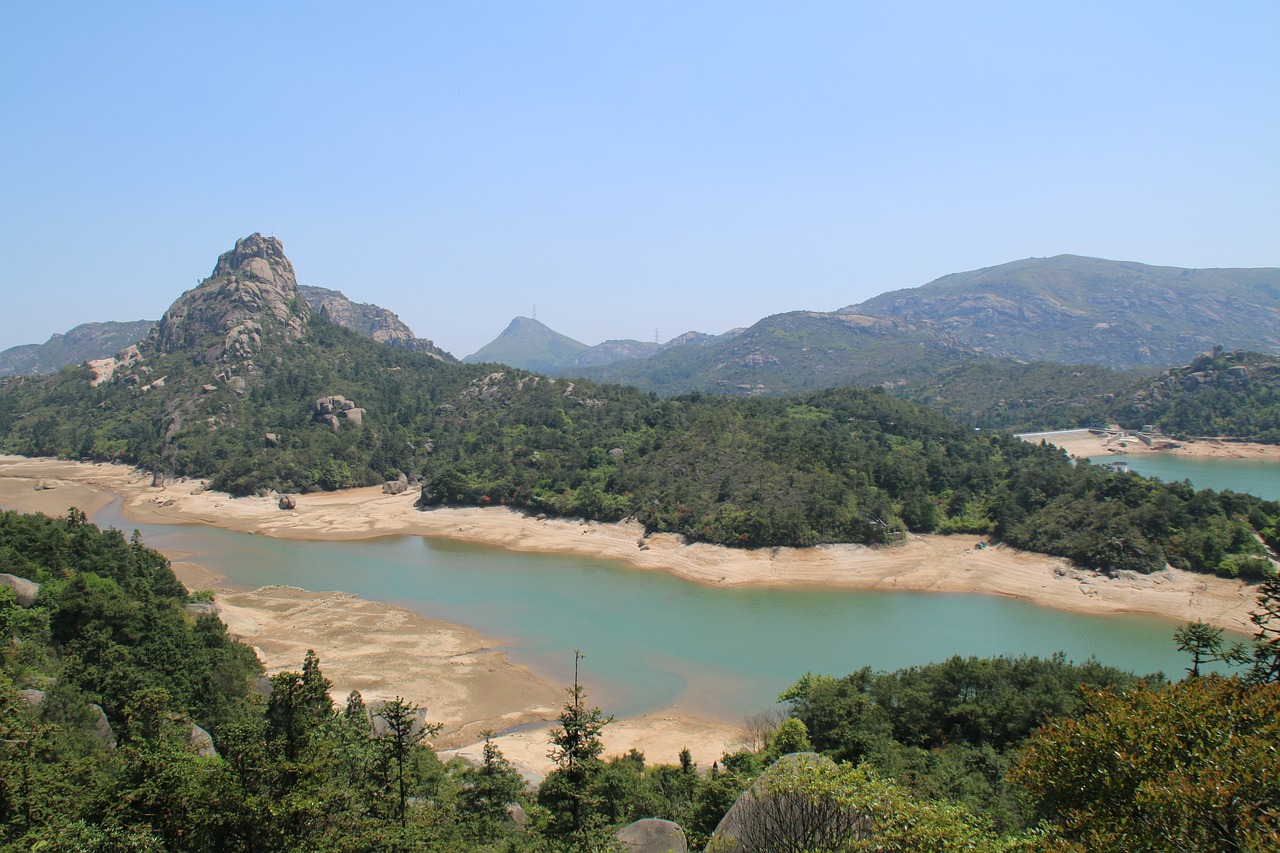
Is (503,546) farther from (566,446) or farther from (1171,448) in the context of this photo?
(1171,448)

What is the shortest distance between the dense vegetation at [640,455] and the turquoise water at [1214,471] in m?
24.3

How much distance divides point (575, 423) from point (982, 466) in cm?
4118

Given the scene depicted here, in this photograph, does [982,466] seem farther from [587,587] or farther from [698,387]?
[698,387]

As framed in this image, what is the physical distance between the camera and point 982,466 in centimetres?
5947

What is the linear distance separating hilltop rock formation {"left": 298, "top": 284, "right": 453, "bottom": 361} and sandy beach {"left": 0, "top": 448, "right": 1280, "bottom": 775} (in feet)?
290

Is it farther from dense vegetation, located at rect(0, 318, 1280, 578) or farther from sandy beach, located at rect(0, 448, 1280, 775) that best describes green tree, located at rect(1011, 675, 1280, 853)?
dense vegetation, located at rect(0, 318, 1280, 578)

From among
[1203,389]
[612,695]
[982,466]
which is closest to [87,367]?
[612,695]

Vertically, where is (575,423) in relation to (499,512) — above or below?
above

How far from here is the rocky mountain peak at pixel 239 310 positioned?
331ft

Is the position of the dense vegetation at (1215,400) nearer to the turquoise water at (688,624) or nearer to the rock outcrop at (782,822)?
the turquoise water at (688,624)

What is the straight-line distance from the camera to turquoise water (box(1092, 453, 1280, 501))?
7225 centimetres

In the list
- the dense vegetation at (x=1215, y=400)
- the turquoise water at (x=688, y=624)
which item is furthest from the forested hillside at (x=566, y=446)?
the dense vegetation at (x=1215, y=400)

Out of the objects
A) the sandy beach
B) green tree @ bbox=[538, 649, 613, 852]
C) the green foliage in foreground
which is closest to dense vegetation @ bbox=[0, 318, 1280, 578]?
the sandy beach

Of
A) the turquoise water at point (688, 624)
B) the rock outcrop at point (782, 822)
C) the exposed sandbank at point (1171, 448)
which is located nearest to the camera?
the rock outcrop at point (782, 822)
